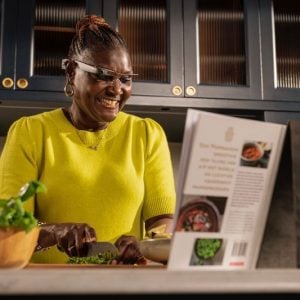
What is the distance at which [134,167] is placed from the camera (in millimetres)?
1623

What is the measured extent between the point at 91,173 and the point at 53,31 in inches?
39.9

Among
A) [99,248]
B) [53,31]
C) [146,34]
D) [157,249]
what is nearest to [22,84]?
[53,31]

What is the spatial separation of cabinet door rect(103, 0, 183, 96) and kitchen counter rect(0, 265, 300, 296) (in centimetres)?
177

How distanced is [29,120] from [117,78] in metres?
0.29

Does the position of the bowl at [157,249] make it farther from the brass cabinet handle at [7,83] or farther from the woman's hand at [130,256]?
the brass cabinet handle at [7,83]

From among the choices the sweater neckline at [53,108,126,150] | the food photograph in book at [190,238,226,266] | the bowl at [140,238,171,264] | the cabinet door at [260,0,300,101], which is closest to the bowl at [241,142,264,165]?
the food photograph in book at [190,238,226,266]

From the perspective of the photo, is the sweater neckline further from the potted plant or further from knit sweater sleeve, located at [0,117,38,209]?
the potted plant

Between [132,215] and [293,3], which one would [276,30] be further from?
[132,215]

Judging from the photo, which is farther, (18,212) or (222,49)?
(222,49)

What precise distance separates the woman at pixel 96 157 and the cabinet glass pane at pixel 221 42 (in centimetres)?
79

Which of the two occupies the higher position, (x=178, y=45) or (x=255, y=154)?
(x=178, y=45)

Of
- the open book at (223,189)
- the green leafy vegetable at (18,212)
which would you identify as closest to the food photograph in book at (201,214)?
the open book at (223,189)

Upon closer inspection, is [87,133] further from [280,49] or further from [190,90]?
[280,49]

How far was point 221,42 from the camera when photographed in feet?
8.14
